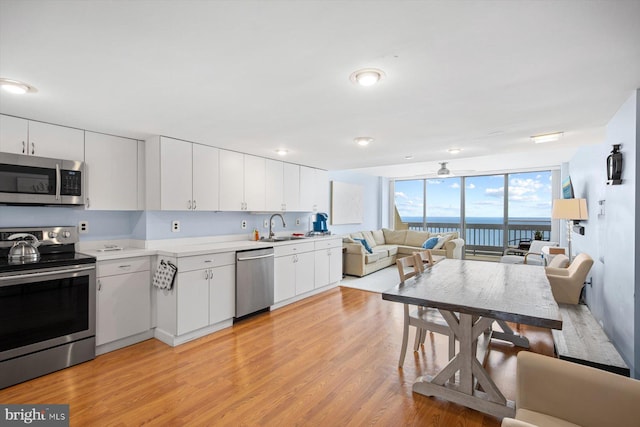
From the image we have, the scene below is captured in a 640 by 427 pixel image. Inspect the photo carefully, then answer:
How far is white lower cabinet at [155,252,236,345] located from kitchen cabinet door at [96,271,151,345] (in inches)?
6.2

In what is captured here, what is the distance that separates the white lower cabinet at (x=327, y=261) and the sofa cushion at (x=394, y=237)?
10.00 ft

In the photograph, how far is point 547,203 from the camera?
24.0 feet

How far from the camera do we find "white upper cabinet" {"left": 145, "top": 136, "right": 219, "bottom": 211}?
3.46 metres

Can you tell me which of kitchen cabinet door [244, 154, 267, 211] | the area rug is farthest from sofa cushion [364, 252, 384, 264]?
kitchen cabinet door [244, 154, 267, 211]

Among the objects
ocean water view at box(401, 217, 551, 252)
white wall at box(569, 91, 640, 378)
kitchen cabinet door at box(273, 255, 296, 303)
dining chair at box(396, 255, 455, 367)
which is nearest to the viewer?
white wall at box(569, 91, 640, 378)

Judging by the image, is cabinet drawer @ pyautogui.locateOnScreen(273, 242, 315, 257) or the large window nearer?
cabinet drawer @ pyautogui.locateOnScreen(273, 242, 315, 257)

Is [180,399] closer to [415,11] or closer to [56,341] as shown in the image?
[56,341]

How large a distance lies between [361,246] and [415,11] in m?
5.10

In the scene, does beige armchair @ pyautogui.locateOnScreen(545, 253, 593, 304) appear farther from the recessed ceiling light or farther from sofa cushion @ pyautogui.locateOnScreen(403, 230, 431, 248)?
sofa cushion @ pyautogui.locateOnScreen(403, 230, 431, 248)

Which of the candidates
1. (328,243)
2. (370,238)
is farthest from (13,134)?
(370,238)

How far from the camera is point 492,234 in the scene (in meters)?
8.34

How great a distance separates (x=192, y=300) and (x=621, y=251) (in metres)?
3.94

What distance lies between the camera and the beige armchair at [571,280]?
361 cm

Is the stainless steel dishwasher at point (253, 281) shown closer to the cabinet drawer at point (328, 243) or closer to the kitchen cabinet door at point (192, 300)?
the kitchen cabinet door at point (192, 300)
